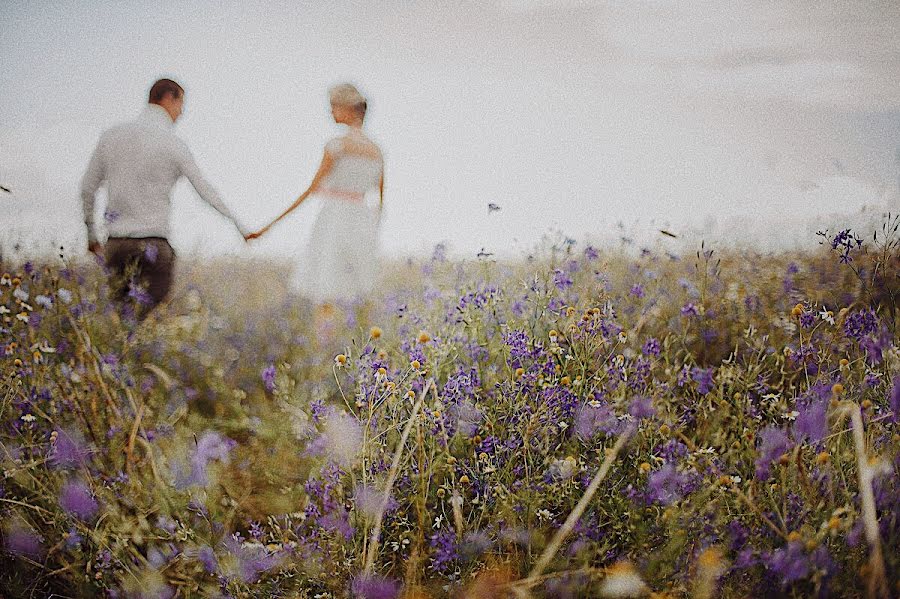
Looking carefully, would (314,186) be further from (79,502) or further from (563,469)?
(563,469)

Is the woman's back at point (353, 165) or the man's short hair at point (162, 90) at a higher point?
the man's short hair at point (162, 90)

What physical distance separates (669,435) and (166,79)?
118 inches

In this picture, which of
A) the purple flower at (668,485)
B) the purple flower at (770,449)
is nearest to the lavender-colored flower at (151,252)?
the purple flower at (668,485)

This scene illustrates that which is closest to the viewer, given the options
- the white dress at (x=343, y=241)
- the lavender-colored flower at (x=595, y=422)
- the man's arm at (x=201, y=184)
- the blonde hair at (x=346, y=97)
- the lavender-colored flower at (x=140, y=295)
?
the lavender-colored flower at (x=595, y=422)

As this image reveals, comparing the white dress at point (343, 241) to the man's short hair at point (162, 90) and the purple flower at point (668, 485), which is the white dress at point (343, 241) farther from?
the purple flower at point (668, 485)

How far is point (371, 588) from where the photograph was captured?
58.0 inches

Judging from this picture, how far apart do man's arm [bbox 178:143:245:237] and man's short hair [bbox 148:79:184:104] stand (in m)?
0.26

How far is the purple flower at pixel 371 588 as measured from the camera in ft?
4.83

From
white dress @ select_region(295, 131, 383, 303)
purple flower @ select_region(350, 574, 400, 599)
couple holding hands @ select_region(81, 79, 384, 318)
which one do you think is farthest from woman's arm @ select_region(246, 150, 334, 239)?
purple flower @ select_region(350, 574, 400, 599)

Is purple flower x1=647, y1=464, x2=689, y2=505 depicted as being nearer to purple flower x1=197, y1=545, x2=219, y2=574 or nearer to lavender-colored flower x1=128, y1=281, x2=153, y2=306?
purple flower x1=197, y1=545, x2=219, y2=574

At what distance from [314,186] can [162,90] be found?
933 mm

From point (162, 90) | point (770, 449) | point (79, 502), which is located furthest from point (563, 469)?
point (162, 90)

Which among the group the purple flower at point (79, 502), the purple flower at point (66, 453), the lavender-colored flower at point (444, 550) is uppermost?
the purple flower at point (66, 453)

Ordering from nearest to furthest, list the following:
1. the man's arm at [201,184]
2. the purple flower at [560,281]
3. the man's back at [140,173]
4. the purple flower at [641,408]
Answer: the purple flower at [641,408] → the purple flower at [560,281] → the man's back at [140,173] → the man's arm at [201,184]
